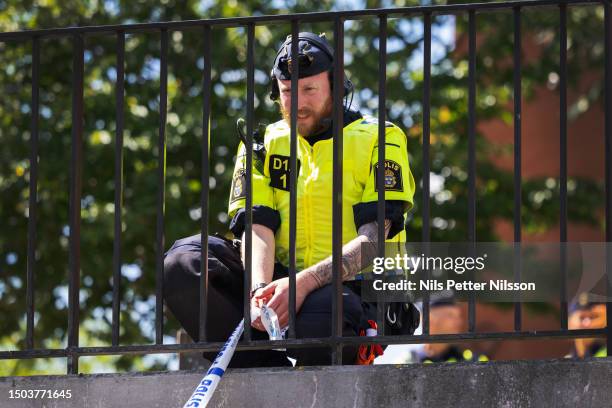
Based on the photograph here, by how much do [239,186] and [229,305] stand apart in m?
0.41

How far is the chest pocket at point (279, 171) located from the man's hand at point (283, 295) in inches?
16.1

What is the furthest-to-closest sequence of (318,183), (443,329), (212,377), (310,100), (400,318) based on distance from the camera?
(443,329) → (310,100) → (318,183) → (400,318) → (212,377)

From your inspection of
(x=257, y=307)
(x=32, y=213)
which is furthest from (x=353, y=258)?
(x=32, y=213)

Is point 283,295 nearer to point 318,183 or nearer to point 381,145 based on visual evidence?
point 318,183

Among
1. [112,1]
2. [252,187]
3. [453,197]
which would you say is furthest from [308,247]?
[112,1]

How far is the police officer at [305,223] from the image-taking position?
3.84 metres

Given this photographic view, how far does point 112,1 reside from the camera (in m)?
10.8

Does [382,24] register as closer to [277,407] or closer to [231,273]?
[231,273]

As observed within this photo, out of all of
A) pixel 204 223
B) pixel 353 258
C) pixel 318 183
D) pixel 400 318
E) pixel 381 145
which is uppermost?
pixel 381 145

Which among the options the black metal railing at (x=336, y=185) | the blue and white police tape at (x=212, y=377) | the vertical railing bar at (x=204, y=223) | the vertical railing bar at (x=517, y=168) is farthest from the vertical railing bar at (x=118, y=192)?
the vertical railing bar at (x=517, y=168)

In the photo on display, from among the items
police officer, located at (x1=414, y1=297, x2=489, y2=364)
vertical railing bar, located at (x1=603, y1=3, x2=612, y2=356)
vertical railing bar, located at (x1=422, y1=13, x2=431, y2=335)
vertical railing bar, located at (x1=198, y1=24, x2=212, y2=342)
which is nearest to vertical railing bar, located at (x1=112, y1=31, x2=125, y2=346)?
vertical railing bar, located at (x1=198, y1=24, x2=212, y2=342)

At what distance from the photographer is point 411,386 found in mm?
3496

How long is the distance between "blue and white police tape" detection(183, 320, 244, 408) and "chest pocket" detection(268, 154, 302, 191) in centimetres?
61

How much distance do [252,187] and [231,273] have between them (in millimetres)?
283
